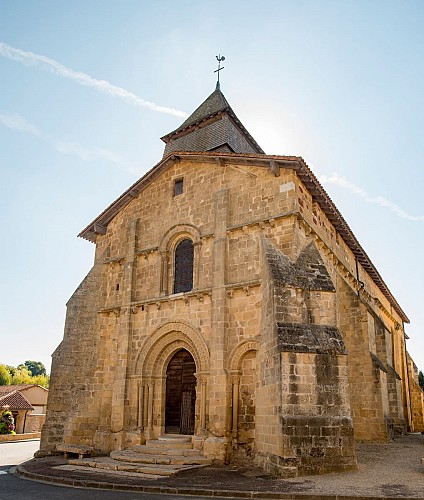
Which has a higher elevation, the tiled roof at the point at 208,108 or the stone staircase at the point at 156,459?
the tiled roof at the point at 208,108

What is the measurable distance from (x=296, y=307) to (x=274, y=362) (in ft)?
5.13

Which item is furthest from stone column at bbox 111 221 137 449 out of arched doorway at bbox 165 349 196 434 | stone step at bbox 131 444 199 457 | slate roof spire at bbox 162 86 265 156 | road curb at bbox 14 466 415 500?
slate roof spire at bbox 162 86 265 156

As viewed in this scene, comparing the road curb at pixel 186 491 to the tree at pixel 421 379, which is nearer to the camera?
the road curb at pixel 186 491

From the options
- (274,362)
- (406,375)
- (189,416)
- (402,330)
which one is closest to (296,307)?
(274,362)

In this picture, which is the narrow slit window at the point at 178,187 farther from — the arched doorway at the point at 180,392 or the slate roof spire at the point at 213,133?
the arched doorway at the point at 180,392

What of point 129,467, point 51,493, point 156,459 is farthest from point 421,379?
point 51,493

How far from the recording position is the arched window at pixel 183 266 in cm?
1495

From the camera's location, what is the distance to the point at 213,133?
19094 millimetres

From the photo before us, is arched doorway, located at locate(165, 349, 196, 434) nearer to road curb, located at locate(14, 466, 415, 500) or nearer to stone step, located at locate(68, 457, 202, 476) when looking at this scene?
stone step, located at locate(68, 457, 202, 476)

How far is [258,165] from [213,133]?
5744mm

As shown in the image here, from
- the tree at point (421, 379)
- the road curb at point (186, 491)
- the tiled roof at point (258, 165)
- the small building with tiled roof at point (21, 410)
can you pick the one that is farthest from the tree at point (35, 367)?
the road curb at point (186, 491)

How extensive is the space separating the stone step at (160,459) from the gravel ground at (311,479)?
0.52 m

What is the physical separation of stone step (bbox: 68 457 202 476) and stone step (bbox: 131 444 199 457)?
0.87 meters

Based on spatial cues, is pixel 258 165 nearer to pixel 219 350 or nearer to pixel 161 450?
pixel 219 350
